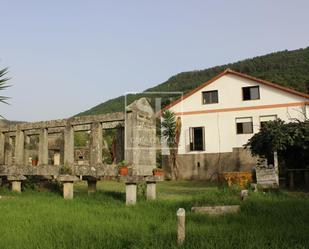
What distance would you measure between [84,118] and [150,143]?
3075mm

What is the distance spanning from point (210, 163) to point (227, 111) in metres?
3.93

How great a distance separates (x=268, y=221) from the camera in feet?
26.9

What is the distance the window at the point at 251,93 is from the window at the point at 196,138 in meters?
3.89

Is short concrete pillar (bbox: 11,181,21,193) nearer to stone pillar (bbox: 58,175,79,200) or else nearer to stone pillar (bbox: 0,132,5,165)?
stone pillar (bbox: 58,175,79,200)

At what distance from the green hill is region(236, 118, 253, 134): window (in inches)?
549

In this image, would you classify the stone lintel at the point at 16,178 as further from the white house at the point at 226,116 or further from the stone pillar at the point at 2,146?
the white house at the point at 226,116

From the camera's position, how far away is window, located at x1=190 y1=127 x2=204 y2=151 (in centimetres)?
2806

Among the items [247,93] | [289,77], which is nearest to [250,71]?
[289,77]

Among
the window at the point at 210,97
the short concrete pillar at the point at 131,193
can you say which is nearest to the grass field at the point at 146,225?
the short concrete pillar at the point at 131,193

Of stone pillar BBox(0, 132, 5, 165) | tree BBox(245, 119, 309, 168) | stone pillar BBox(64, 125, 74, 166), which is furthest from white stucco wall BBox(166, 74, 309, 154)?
stone pillar BBox(0, 132, 5, 165)

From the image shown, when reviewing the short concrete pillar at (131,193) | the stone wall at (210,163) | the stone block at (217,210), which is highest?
the stone wall at (210,163)

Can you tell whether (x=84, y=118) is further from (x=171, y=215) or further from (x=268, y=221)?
(x=268, y=221)

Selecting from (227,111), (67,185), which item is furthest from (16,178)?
(227,111)

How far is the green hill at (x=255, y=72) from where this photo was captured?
45.4 metres
